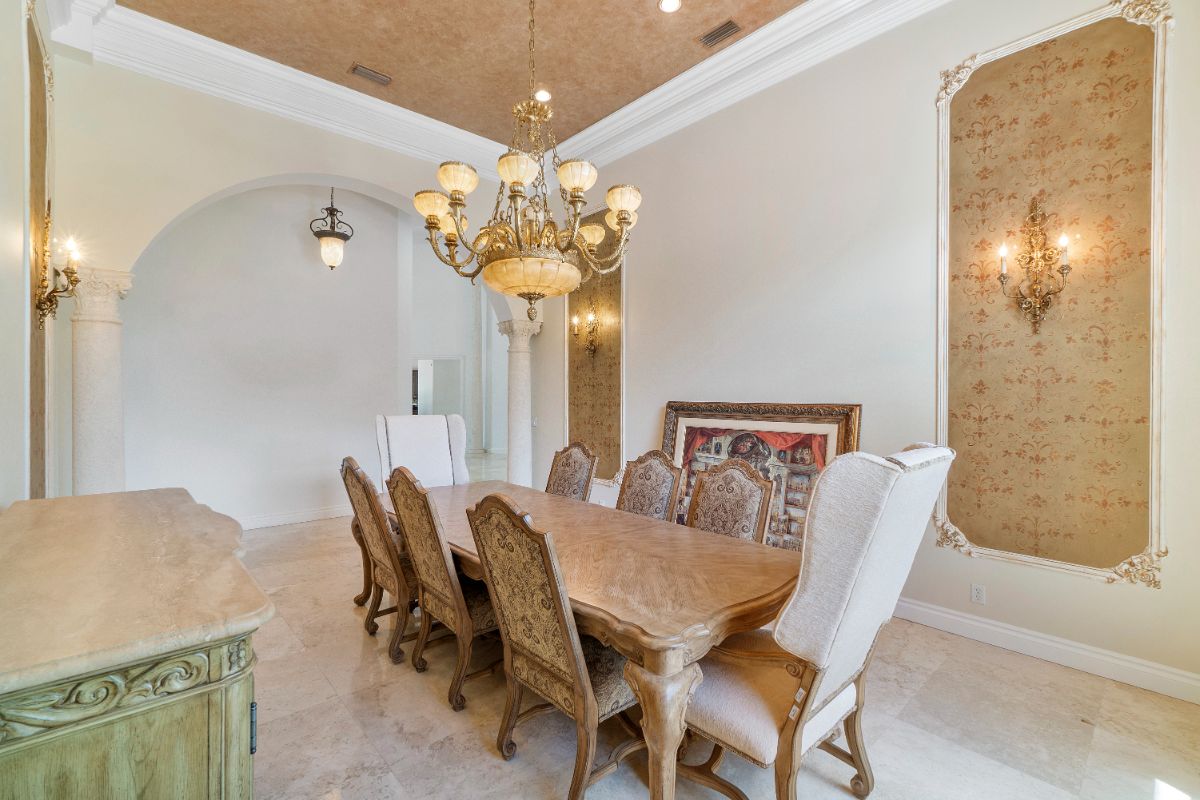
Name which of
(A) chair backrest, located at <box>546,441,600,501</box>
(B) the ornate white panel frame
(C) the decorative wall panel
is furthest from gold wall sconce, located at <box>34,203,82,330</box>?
(B) the ornate white panel frame

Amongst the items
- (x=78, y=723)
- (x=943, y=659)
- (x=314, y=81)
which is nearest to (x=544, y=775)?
(x=78, y=723)

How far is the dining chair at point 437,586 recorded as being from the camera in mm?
2156

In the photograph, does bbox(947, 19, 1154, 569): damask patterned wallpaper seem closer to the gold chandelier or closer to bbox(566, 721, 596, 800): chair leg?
the gold chandelier

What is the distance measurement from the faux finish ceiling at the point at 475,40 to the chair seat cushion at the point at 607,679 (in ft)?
12.0

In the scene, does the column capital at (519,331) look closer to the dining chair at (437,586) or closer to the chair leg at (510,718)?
the dining chair at (437,586)

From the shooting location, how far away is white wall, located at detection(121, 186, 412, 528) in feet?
16.0

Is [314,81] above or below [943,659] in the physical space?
above

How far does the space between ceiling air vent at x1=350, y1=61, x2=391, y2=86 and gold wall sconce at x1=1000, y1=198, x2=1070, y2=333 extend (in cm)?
442

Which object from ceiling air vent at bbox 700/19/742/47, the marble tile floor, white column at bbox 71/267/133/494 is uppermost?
ceiling air vent at bbox 700/19/742/47

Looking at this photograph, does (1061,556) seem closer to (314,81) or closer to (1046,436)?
(1046,436)

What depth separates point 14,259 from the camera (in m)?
2.10

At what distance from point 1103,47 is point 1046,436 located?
6.20 feet

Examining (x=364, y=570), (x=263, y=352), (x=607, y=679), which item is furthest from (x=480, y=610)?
(x=263, y=352)

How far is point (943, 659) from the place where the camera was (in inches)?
107
